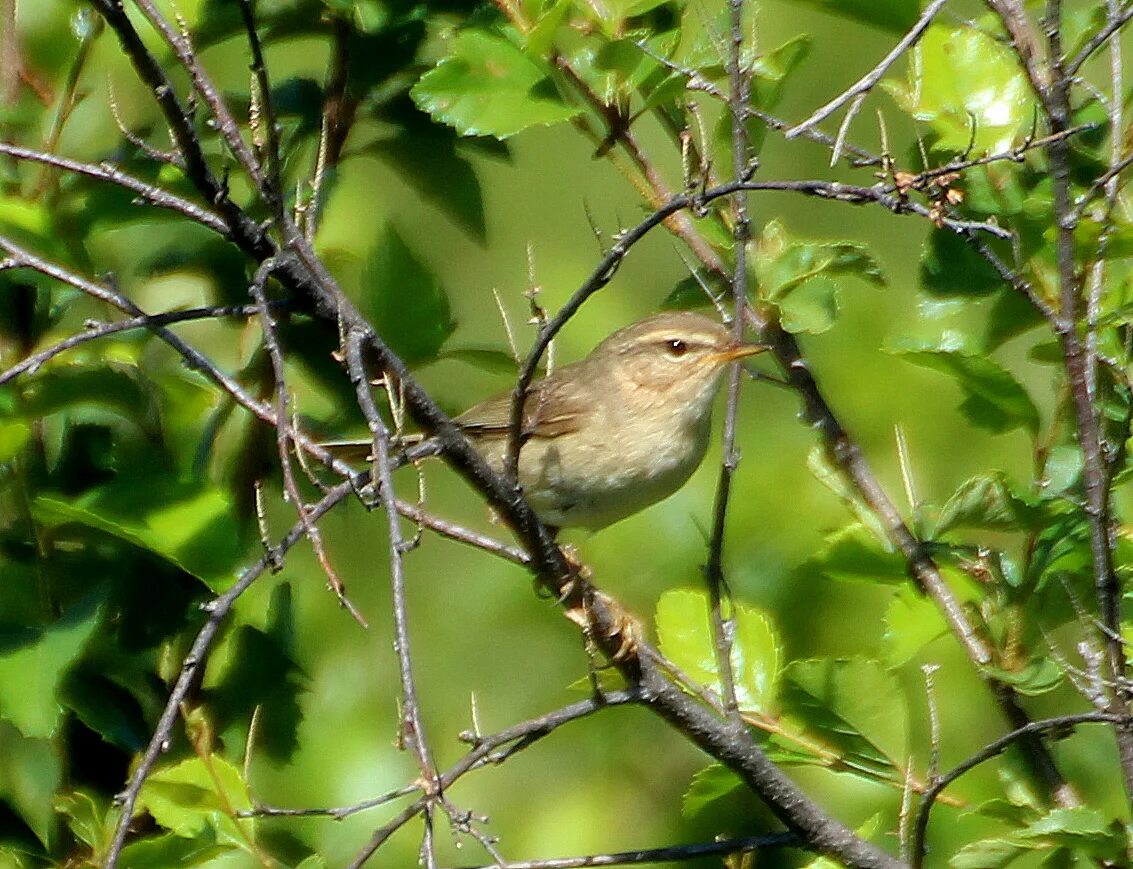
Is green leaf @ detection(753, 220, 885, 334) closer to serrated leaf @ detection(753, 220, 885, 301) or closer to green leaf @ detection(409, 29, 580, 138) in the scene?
serrated leaf @ detection(753, 220, 885, 301)

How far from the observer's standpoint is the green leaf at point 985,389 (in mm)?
2656

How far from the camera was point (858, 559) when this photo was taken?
2748 millimetres

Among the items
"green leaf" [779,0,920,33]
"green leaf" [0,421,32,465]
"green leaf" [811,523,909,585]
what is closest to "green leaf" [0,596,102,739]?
"green leaf" [0,421,32,465]

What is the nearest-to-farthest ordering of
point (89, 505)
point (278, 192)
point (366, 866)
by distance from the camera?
1. point (278, 192)
2. point (89, 505)
3. point (366, 866)

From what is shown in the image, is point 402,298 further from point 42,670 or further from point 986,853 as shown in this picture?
point 986,853

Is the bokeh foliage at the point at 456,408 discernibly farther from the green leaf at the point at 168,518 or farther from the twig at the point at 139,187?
the twig at the point at 139,187

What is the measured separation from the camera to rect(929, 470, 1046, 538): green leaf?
261 cm

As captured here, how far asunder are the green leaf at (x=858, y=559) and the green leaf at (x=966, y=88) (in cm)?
69

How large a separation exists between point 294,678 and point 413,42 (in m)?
1.18

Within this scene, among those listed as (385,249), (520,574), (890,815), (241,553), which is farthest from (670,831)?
(385,249)

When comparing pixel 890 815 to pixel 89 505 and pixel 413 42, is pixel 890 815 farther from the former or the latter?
pixel 413 42

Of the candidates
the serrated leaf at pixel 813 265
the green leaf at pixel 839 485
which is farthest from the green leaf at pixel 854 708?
the serrated leaf at pixel 813 265

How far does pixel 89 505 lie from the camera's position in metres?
2.59

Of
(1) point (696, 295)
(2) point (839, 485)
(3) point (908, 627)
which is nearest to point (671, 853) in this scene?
(3) point (908, 627)
